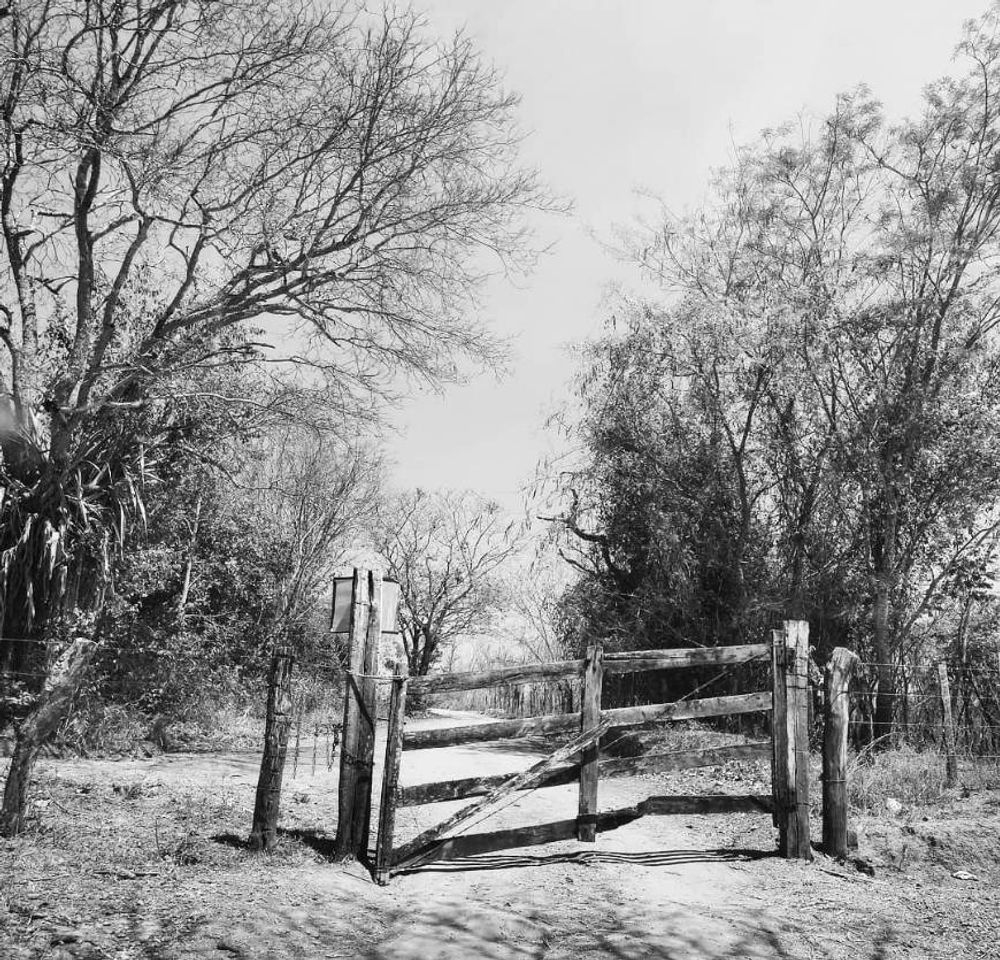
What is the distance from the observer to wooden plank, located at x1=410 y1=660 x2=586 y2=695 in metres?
5.33

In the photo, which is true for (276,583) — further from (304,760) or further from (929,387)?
(929,387)

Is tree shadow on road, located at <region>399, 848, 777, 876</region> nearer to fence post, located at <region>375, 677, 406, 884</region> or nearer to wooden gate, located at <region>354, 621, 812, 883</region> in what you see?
wooden gate, located at <region>354, 621, 812, 883</region>

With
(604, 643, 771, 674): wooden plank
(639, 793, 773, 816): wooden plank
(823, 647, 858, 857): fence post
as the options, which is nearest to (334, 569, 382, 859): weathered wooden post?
(604, 643, 771, 674): wooden plank

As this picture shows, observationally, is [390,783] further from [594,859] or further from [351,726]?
[594,859]

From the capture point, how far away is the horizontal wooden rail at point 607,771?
5251 millimetres

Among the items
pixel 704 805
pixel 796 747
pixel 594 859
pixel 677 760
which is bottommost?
pixel 594 859

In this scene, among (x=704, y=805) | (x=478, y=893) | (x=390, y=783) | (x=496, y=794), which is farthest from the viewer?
(x=704, y=805)

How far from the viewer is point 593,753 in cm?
572

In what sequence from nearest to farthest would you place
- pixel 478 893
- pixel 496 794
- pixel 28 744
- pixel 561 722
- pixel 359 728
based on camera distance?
pixel 478 893 → pixel 28 744 → pixel 496 794 → pixel 359 728 → pixel 561 722

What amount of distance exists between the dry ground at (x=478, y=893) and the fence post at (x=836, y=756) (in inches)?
7.8

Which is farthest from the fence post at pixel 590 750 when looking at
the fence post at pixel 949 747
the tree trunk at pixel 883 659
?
the tree trunk at pixel 883 659

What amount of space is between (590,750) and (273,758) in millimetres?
2110

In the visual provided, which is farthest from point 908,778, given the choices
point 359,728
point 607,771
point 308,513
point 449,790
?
point 308,513

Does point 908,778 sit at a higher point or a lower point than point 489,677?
lower
